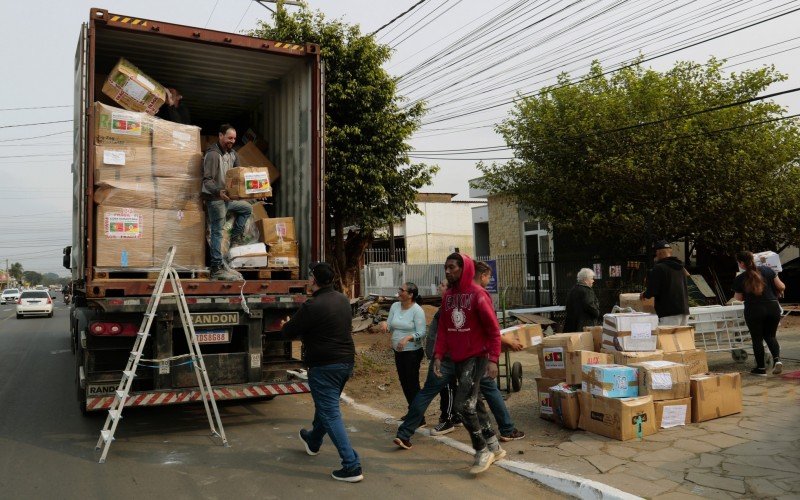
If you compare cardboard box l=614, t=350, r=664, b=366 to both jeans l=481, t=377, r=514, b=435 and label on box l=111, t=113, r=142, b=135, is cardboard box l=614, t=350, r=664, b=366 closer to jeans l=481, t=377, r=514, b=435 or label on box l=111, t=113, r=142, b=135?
jeans l=481, t=377, r=514, b=435

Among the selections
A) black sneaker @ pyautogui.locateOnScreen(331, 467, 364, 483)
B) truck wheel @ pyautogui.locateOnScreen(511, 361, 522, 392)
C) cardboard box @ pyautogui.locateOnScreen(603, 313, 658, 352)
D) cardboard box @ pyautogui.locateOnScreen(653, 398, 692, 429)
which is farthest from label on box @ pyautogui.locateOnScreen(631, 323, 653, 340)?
black sneaker @ pyautogui.locateOnScreen(331, 467, 364, 483)

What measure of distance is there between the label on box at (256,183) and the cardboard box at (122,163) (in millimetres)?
1007

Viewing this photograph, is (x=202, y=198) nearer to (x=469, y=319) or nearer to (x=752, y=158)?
(x=469, y=319)

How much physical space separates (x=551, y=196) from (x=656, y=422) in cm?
1189

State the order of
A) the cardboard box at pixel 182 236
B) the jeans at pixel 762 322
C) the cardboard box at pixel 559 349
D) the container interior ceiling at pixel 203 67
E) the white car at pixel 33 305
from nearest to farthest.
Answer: the cardboard box at pixel 559 349
the cardboard box at pixel 182 236
the container interior ceiling at pixel 203 67
the jeans at pixel 762 322
the white car at pixel 33 305

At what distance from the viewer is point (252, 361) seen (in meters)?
6.77

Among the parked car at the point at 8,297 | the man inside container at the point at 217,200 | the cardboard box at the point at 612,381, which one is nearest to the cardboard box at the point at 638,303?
the cardboard box at the point at 612,381

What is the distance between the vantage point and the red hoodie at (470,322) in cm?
522

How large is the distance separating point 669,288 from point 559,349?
6.52 ft

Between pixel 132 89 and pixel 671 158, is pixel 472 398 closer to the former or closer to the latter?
pixel 132 89

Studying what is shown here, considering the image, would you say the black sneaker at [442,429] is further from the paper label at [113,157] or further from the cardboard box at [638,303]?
the paper label at [113,157]

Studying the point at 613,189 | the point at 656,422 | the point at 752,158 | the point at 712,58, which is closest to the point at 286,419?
the point at 656,422

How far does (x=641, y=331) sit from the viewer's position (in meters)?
6.61

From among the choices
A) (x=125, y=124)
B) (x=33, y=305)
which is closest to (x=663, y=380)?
(x=125, y=124)
